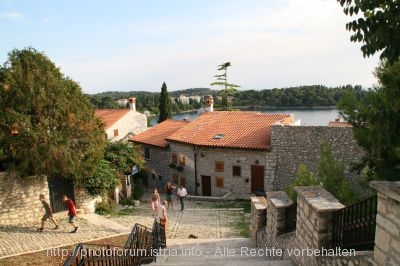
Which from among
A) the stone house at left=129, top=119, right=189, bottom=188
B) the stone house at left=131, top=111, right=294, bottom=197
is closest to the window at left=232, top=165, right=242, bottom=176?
the stone house at left=131, top=111, right=294, bottom=197

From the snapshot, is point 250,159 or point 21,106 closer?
point 21,106

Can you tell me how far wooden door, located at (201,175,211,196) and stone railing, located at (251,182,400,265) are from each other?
13.3 meters

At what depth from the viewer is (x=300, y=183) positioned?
423 inches

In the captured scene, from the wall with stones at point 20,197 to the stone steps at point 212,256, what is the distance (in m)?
6.42

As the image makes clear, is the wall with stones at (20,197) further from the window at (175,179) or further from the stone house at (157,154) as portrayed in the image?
the stone house at (157,154)

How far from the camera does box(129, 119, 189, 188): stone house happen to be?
25.8 m

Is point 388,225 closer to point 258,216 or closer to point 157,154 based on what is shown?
point 258,216

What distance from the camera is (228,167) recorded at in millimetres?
22297

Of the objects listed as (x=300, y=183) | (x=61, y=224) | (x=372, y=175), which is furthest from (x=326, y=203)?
(x=61, y=224)

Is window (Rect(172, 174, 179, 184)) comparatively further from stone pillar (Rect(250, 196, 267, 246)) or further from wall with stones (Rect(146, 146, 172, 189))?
stone pillar (Rect(250, 196, 267, 246))

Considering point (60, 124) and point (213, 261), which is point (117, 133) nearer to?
point (60, 124)

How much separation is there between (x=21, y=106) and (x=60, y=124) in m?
1.53

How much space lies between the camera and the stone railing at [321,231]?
3742 mm

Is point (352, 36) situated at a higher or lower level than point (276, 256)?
higher
